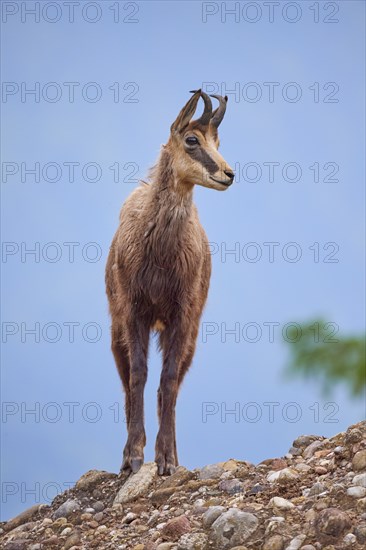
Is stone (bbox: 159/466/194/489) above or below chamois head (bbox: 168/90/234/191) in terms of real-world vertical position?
below

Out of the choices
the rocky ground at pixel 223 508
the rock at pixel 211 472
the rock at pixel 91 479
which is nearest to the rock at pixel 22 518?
the rocky ground at pixel 223 508

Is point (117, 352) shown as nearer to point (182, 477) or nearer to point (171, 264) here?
point (171, 264)

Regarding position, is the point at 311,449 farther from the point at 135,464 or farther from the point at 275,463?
the point at 135,464

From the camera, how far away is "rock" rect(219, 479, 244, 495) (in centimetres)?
943

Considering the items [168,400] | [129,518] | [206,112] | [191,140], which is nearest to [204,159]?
[191,140]

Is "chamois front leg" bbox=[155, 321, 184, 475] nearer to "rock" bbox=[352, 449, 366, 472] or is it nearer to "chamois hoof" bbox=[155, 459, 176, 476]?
"chamois hoof" bbox=[155, 459, 176, 476]

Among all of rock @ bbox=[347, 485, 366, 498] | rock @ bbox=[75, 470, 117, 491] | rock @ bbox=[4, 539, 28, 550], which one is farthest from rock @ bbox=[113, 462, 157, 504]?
rock @ bbox=[347, 485, 366, 498]

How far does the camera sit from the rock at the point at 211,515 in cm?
845

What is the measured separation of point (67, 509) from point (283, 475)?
129 inches

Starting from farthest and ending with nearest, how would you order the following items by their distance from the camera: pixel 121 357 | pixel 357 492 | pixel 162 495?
pixel 121 357 → pixel 162 495 → pixel 357 492

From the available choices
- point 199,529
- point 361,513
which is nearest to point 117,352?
point 199,529

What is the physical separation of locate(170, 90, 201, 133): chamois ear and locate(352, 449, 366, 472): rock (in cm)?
525

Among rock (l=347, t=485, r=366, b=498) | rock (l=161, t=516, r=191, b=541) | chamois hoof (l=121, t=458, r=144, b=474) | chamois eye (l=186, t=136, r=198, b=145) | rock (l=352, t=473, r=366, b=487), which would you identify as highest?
chamois eye (l=186, t=136, r=198, b=145)

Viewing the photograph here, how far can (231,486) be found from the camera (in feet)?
31.3
